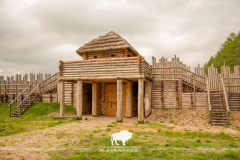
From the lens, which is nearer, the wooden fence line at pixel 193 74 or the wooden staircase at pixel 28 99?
the wooden fence line at pixel 193 74

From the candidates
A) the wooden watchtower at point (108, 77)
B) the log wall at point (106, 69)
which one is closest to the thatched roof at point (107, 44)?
the wooden watchtower at point (108, 77)

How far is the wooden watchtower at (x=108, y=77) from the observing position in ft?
45.9

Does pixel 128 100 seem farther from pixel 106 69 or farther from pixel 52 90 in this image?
pixel 52 90

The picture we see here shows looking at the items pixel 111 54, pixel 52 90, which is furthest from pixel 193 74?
pixel 52 90

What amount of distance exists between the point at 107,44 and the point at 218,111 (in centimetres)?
1062

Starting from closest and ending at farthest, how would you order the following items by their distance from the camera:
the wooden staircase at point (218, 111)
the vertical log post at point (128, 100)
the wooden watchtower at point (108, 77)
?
the wooden staircase at point (218, 111), the wooden watchtower at point (108, 77), the vertical log post at point (128, 100)

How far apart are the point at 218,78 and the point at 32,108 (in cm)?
1824

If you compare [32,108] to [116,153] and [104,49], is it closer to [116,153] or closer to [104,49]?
[104,49]

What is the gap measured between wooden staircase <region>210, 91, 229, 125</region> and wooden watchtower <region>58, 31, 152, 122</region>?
5.08 meters

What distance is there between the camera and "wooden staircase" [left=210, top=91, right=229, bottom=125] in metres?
13.4

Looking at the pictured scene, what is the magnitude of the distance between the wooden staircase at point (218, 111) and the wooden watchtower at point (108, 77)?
16.7ft

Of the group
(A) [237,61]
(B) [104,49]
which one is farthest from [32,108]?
(A) [237,61]

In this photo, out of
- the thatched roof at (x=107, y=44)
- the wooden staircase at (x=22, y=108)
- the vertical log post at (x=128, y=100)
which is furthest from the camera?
the wooden staircase at (x=22, y=108)

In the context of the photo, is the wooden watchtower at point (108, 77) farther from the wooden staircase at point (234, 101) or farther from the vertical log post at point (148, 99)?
the wooden staircase at point (234, 101)
